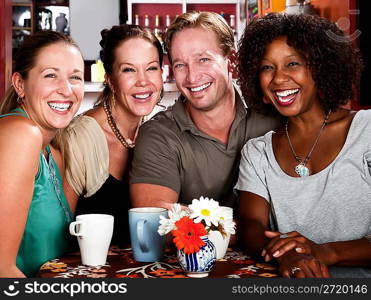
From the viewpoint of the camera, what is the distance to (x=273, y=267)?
4.31 feet

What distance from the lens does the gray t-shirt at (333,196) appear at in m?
1.56

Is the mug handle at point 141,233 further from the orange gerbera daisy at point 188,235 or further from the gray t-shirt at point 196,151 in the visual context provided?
the gray t-shirt at point 196,151

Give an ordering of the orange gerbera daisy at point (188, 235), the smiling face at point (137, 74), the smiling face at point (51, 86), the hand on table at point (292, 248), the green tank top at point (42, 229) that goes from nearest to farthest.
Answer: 1. the orange gerbera daisy at point (188, 235)
2. the hand on table at point (292, 248)
3. the green tank top at point (42, 229)
4. the smiling face at point (51, 86)
5. the smiling face at point (137, 74)

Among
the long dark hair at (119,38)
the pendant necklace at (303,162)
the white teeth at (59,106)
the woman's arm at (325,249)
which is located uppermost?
the long dark hair at (119,38)

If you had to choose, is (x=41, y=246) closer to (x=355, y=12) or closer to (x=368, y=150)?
(x=368, y=150)

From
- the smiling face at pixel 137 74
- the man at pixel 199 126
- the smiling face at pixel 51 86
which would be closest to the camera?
the smiling face at pixel 51 86

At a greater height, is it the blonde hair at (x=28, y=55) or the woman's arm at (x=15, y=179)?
the blonde hair at (x=28, y=55)

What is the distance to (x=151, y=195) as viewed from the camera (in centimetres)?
183

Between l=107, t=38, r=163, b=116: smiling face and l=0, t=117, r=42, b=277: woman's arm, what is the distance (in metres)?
0.88

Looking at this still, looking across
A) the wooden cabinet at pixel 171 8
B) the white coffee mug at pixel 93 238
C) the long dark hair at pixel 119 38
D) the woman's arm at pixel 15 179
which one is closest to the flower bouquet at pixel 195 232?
the white coffee mug at pixel 93 238

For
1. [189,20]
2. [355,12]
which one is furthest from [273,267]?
[355,12]

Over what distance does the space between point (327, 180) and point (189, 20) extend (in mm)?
926

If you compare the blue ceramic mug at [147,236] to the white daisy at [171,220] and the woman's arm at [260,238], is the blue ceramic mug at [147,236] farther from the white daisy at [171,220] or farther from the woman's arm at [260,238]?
the woman's arm at [260,238]

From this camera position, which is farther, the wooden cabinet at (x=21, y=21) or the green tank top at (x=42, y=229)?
the wooden cabinet at (x=21, y=21)
